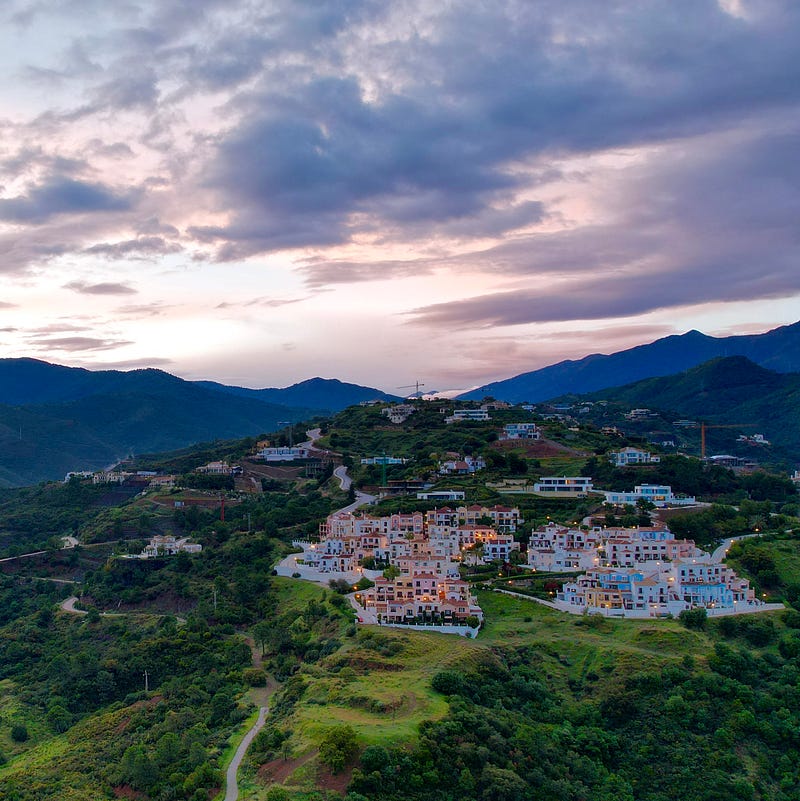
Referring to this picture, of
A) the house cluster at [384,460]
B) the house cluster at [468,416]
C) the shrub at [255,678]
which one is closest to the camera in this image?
the shrub at [255,678]

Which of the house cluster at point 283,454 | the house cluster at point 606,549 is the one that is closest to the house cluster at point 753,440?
the house cluster at point 283,454

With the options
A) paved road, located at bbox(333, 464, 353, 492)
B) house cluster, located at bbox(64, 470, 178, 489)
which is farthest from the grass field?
house cluster, located at bbox(64, 470, 178, 489)

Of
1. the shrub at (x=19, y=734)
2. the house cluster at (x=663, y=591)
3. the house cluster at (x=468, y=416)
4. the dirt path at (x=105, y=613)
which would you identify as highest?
the house cluster at (x=468, y=416)

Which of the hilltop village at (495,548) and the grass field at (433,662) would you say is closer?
the grass field at (433,662)

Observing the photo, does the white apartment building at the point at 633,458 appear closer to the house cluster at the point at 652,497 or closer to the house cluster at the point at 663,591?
the house cluster at the point at 652,497

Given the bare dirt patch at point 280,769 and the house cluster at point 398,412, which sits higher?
the house cluster at point 398,412

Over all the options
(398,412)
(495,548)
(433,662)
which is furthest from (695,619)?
(398,412)

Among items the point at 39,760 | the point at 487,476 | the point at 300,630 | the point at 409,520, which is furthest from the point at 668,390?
the point at 39,760
